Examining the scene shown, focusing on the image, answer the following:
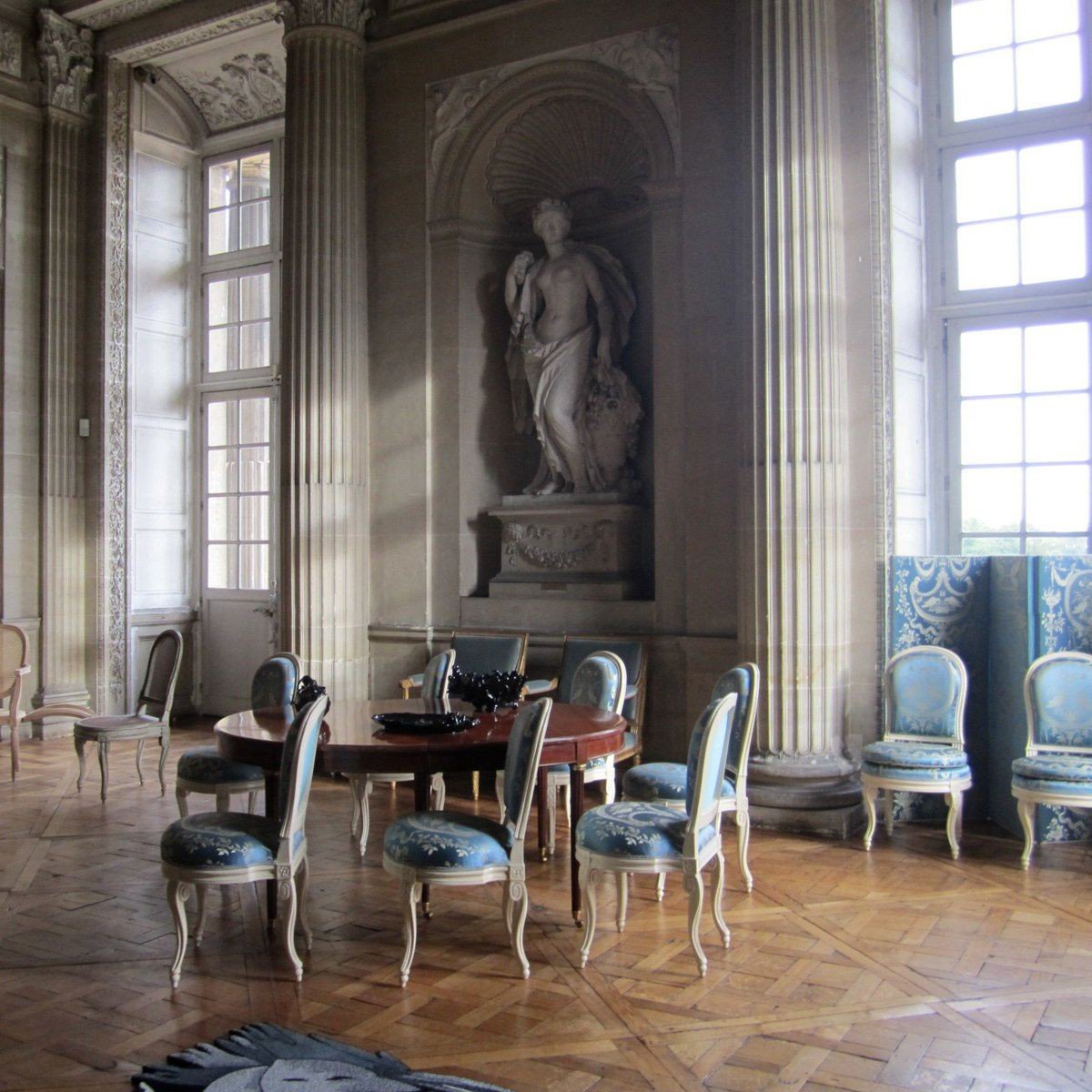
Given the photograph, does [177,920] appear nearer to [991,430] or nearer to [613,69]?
[991,430]

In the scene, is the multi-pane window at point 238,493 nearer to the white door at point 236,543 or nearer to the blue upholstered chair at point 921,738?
the white door at point 236,543

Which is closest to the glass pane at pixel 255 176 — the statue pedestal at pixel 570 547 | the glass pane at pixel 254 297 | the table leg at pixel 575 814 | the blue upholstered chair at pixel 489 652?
the glass pane at pixel 254 297

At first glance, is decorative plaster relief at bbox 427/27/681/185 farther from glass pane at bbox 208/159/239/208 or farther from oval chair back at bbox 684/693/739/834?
oval chair back at bbox 684/693/739/834

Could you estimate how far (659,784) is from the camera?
173 inches

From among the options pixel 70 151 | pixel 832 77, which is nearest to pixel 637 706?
pixel 832 77

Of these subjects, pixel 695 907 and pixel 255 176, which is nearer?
pixel 695 907

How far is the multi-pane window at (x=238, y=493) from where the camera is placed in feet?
29.9

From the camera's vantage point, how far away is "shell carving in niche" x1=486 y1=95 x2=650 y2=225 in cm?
688

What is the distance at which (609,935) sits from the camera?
393 centimetres

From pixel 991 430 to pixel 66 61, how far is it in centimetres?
729

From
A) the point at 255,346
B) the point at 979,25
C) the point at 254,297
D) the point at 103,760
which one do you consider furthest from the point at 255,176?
the point at 979,25

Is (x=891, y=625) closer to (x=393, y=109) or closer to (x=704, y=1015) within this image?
(x=704, y=1015)

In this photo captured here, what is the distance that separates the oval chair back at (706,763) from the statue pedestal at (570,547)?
299cm

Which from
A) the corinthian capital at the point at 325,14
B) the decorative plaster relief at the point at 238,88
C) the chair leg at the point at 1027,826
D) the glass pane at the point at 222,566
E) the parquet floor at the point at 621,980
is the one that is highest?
the decorative plaster relief at the point at 238,88
